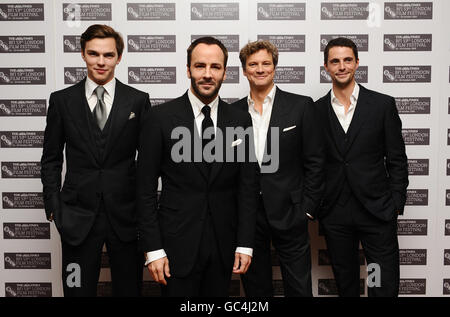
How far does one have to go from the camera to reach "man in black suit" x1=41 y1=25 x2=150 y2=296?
229 cm

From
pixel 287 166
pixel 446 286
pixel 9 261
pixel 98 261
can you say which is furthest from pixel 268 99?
pixel 9 261

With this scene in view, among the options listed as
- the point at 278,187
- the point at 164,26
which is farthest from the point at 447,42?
the point at 164,26

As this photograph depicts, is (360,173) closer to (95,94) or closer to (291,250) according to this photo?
(291,250)

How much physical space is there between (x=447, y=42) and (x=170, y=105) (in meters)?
2.23

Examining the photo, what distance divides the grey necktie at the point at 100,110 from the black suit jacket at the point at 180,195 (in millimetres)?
424

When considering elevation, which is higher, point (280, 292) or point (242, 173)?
point (242, 173)

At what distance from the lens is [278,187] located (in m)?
2.41

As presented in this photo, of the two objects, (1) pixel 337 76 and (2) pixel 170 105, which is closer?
(2) pixel 170 105

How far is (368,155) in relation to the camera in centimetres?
257

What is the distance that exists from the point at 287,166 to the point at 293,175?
0.21 feet

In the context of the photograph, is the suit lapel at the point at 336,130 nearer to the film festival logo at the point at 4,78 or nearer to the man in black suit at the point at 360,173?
the man in black suit at the point at 360,173

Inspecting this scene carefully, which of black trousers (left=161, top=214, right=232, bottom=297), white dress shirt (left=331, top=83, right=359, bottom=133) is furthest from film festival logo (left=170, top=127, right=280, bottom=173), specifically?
white dress shirt (left=331, top=83, right=359, bottom=133)
